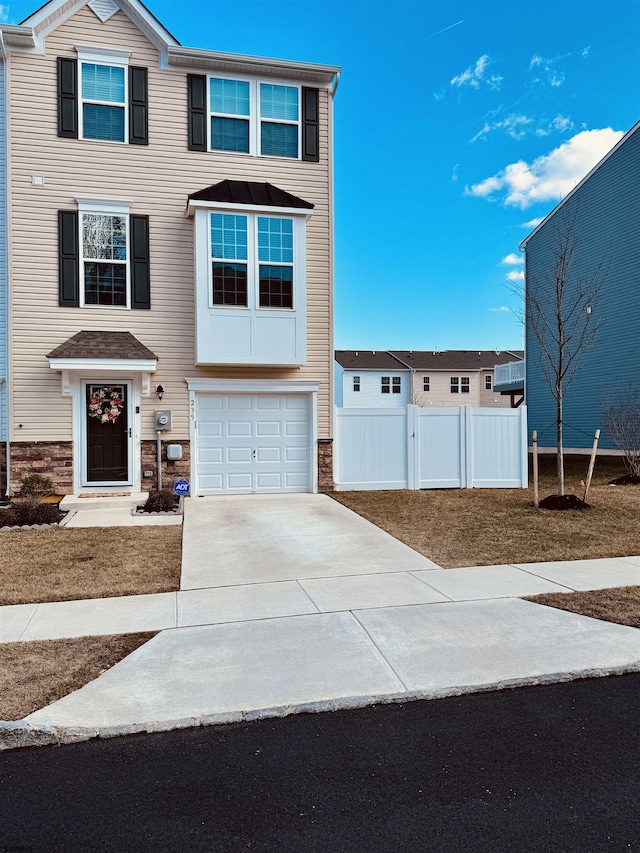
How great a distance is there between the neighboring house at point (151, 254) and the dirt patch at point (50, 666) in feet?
25.0

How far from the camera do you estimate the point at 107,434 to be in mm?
11852

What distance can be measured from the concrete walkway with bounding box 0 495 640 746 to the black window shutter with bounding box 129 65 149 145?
9169 millimetres

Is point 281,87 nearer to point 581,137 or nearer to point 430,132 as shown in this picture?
point 430,132

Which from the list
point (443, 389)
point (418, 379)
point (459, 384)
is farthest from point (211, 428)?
point (459, 384)

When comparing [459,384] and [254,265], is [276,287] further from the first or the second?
[459,384]

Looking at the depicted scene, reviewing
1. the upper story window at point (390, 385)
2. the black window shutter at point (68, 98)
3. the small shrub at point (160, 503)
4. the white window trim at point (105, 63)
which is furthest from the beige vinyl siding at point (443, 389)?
the small shrub at point (160, 503)

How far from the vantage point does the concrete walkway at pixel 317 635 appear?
3498 mm

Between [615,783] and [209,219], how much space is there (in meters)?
11.2

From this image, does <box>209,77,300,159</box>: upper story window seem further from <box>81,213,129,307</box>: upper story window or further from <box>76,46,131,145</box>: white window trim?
<box>81,213,129,307</box>: upper story window

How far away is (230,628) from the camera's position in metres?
4.73

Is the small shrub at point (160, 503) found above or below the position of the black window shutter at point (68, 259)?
below

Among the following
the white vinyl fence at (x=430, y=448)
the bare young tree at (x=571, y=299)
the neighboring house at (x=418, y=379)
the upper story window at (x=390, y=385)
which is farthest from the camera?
the upper story window at (x=390, y=385)

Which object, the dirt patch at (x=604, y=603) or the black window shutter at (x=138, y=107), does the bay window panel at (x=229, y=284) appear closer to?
the black window shutter at (x=138, y=107)

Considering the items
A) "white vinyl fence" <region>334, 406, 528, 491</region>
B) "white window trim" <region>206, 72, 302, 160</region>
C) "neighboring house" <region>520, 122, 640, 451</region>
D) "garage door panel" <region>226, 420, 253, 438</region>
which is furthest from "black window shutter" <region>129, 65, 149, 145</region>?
"neighboring house" <region>520, 122, 640, 451</region>
